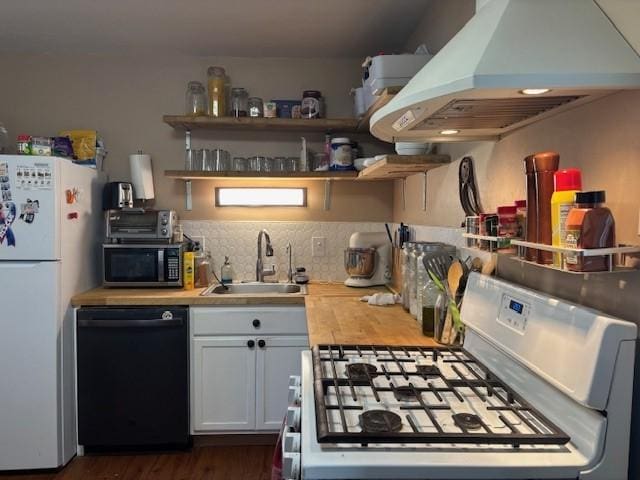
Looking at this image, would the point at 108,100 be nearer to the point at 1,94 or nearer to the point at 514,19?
the point at 1,94

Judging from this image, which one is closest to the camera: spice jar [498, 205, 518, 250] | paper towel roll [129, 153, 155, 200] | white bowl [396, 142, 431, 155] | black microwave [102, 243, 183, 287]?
spice jar [498, 205, 518, 250]

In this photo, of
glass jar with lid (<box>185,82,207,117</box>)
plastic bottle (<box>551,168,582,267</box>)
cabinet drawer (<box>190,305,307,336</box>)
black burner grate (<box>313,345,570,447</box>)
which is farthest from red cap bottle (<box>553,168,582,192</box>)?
glass jar with lid (<box>185,82,207,117</box>)

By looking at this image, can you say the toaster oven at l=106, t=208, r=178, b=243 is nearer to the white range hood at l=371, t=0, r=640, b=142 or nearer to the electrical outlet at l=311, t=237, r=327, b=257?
the electrical outlet at l=311, t=237, r=327, b=257

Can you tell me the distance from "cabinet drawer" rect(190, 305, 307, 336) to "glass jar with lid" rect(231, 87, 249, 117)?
1.25m

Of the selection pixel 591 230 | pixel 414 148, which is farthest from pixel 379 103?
pixel 591 230

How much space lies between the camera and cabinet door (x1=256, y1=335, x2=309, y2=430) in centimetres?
278

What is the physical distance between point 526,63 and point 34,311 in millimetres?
2557

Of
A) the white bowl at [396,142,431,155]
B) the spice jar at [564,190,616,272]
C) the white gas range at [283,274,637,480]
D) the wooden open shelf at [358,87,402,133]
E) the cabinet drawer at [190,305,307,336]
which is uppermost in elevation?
the wooden open shelf at [358,87,402,133]

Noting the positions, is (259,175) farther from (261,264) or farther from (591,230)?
(591,230)

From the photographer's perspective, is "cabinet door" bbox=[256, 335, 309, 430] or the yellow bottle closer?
"cabinet door" bbox=[256, 335, 309, 430]

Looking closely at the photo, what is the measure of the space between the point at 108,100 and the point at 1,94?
2.27ft

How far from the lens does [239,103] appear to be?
3178 millimetres

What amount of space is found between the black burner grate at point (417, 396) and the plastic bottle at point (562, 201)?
36 centimetres

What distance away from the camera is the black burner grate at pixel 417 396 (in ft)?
3.24
